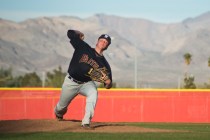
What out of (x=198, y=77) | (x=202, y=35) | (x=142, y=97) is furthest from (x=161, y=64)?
(x=142, y=97)

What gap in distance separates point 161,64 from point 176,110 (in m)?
104

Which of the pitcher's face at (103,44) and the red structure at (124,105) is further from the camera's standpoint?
the red structure at (124,105)

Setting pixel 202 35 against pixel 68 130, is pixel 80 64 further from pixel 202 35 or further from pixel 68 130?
pixel 202 35

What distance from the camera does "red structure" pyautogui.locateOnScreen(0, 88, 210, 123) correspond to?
25703mm

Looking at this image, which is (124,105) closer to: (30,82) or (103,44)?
(103,44)

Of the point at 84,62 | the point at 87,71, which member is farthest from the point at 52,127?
the point at 84,62

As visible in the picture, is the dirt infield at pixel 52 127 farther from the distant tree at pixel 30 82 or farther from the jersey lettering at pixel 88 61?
the distant tree at pixel 30 82

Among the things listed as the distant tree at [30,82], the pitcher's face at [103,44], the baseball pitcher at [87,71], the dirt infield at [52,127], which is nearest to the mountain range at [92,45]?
the distant tree at [30,82]

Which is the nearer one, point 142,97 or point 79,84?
point 79,84

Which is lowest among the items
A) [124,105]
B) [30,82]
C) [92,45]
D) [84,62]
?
[124,105]

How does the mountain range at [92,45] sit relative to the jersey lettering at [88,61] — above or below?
above

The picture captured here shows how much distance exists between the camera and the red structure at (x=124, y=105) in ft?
84.3

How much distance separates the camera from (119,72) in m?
115

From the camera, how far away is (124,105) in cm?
2662
